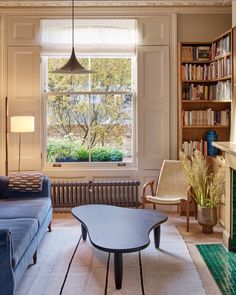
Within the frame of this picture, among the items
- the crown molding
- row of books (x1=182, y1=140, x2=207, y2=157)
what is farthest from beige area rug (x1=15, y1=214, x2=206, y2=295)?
the crown molding

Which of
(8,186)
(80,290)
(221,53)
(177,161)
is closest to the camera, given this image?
(80,290)

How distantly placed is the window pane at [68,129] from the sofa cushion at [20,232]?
90.4 inches

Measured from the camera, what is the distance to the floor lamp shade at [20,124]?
5203 millimetres

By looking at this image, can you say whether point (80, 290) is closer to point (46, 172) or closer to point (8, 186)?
point (8, 186)

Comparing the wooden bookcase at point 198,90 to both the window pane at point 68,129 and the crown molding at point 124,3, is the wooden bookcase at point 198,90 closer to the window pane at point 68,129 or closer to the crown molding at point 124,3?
the crown molding at point 124,3

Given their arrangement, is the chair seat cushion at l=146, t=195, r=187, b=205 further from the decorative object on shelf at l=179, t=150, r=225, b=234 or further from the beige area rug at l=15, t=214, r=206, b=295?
the beige area rug at l=15, t=214, r=206, b=295

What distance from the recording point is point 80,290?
3164 mm

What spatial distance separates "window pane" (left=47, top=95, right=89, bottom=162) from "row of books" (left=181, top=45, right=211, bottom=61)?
1.63m

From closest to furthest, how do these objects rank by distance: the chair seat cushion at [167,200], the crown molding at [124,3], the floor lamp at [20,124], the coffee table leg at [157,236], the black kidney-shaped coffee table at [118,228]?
1. the black kidney-shaped coffee table at [118,228]
2. the coffee table leg at [157,236]
3. the chair seat cushion at [167,200]
4. the floor lamp at [20,124]
5. the crown molding at [124,3]

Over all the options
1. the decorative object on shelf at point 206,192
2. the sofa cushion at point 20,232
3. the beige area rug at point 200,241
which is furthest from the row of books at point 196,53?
the sofa cushion at point 20,232

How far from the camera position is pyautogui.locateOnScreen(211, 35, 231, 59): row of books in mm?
4900

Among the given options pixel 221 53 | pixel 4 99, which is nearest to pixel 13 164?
pixel 4 99

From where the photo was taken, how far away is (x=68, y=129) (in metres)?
5.96

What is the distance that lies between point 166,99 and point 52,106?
176 centimetres
